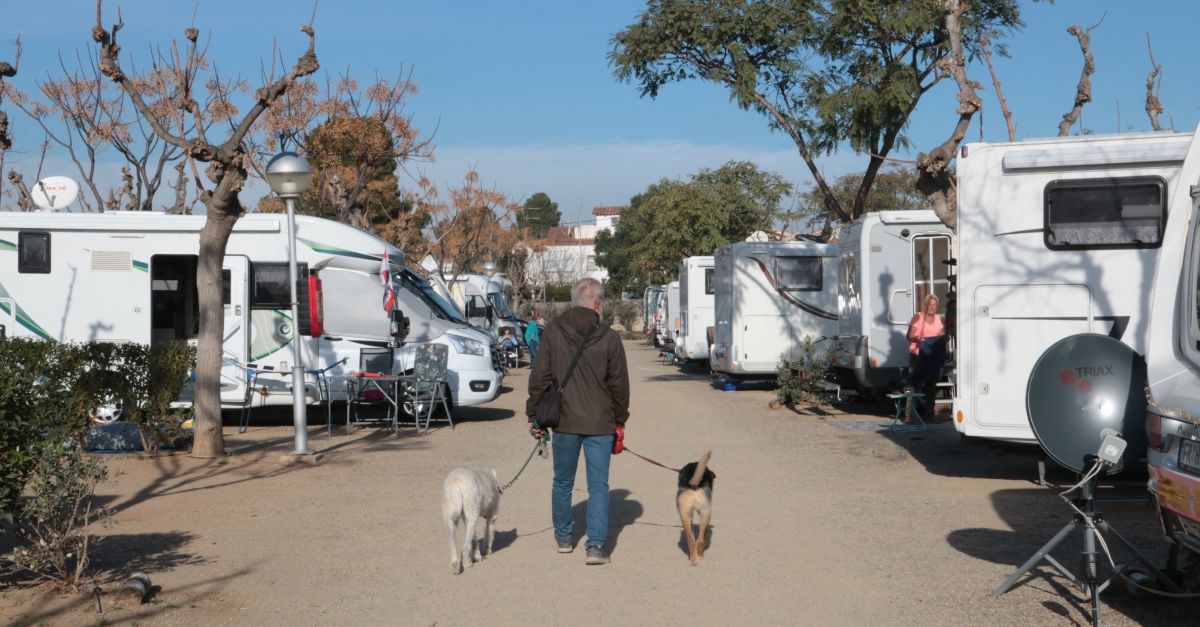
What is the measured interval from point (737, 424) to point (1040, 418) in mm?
10396

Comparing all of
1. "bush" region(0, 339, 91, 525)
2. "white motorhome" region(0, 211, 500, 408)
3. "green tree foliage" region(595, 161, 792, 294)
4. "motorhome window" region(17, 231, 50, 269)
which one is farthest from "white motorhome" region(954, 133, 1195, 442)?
"green tree foliage" region(595, 161, 792, 294)

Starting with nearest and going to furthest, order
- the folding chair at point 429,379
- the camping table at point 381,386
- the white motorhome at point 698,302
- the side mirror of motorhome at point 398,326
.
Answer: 1. the camping table at point 381,386
2. the folding chair at point 429,379
3. the side mirror of motorhome at point 398,326
4. the white motorhome at point 698,302

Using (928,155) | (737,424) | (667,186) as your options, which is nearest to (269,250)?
(737,424)

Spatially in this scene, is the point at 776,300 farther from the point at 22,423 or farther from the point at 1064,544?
the point at 22,423

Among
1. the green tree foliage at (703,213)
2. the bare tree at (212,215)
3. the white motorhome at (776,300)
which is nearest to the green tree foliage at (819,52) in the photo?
the white motorhome at (776,300)

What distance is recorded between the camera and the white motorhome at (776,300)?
22.0 m

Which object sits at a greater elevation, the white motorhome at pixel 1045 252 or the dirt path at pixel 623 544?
the white motorhome at pixel 1045 252

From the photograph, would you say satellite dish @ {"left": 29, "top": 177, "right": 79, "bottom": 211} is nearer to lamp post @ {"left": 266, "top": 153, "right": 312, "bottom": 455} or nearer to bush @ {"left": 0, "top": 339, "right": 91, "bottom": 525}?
lamp post @ {"left": 266, "top": 153, "right": 312, "bottom": 455}

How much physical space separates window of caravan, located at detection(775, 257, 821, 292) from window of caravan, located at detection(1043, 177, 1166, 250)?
37.5ft

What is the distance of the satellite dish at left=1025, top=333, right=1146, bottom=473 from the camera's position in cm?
614

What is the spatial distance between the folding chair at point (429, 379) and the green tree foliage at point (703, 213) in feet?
94.9

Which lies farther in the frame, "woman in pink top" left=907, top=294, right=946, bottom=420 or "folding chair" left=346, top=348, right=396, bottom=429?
"folding chair" left=346, top=348, right=396, bottom=429

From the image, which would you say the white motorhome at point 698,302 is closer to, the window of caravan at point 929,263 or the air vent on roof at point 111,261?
the window of caravan at point 929,263

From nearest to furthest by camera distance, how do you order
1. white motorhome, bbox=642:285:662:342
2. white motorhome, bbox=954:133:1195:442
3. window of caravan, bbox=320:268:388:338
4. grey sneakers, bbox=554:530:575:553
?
1. grey sneakers, bbox=554:530:575:553
2. white motorhome, bbox=954:133:1195:442
3. window of caravan, bbox=320:268:388:338
4. white motorhome, bbox=642:285:662:342
